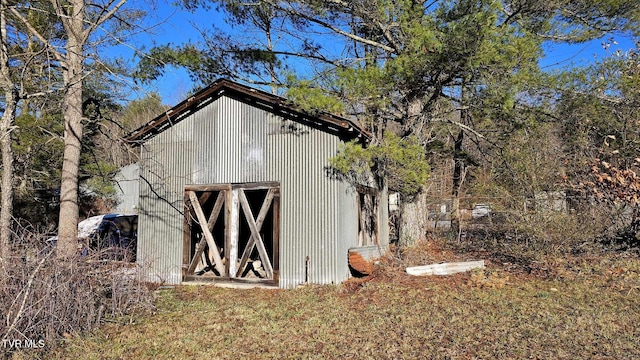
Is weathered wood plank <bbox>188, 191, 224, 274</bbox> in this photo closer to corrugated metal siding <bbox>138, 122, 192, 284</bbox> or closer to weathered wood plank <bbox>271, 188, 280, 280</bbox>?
corrugated metal siding <bbox>138, 122, 192, 284</bbox>

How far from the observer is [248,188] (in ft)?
31.5

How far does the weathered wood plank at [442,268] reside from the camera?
9242 mm

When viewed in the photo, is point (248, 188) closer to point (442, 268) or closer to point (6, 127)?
point (442, 268)

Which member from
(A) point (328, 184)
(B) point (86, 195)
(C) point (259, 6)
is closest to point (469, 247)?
(A) point (328, 184)

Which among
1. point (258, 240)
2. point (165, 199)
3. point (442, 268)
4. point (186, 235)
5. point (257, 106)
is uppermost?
point (257, 106)

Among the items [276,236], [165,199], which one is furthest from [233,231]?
[165,199]

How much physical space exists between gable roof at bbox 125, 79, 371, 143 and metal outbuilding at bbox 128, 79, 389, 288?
0.9 inches

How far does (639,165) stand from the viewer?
9.58 m

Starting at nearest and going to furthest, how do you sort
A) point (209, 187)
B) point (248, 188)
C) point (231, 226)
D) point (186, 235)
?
point (248, 188) < point (231, 226) < point (209, 187) < point (186, 235)

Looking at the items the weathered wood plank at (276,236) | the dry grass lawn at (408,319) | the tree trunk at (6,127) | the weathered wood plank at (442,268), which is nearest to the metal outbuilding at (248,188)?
the weathered wood plank at (276,236)

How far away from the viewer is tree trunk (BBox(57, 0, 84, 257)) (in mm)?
7855

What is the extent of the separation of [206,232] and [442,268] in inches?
207

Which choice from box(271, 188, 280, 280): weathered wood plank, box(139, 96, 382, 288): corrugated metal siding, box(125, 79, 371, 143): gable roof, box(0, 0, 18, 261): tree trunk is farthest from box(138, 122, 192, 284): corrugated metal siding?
box(0, 0, 18, 261): tree trunk

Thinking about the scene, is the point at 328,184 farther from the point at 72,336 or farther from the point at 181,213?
the point at 72,336
